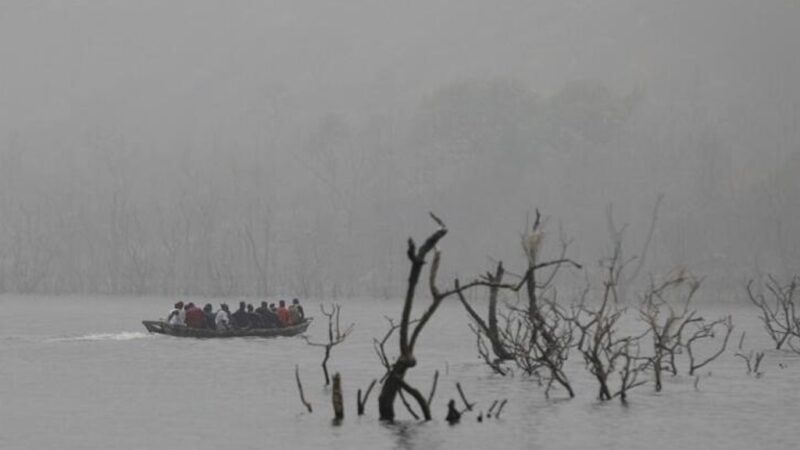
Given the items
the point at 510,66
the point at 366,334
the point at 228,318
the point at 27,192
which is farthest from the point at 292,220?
the point at 228,318

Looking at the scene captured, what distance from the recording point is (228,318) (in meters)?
65.2

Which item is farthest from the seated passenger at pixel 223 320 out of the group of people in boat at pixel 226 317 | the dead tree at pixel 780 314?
the dead tree at pixel 780 314

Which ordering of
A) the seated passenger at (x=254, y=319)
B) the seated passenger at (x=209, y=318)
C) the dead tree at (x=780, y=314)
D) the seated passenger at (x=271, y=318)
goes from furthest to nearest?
1. the seated passenger at (x=271, y=318)
2. the seated passenger at (x=254, y=319)
3. the seated passenger at (x=209, y=318)
4. the dead tree at (x=780, y=314)

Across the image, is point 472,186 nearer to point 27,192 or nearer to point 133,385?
point 27,192

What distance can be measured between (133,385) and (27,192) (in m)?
109

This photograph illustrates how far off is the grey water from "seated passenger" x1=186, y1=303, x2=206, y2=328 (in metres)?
1.18

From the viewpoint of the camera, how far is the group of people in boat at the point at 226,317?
6438 cm

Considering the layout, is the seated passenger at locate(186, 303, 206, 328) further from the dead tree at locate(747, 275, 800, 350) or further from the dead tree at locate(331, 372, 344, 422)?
the dead tree at locate(331, 372, 344, 422)

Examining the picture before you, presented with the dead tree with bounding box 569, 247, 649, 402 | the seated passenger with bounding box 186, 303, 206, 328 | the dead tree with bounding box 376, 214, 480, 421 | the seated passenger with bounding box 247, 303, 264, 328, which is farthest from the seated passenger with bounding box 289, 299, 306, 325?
the dead tree with bounding box 376, 214, 480, 421

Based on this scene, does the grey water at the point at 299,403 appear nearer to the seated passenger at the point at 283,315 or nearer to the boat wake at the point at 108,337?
the boat wake at the point at 108,337

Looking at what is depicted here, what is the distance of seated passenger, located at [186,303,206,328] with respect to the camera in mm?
64188

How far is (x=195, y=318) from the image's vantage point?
6425cm

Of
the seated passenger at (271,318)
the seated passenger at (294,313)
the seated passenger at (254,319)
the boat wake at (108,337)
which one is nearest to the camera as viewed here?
the seated passenger at (254,319)

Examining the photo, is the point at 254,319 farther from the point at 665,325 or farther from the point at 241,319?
the point at 665,325
